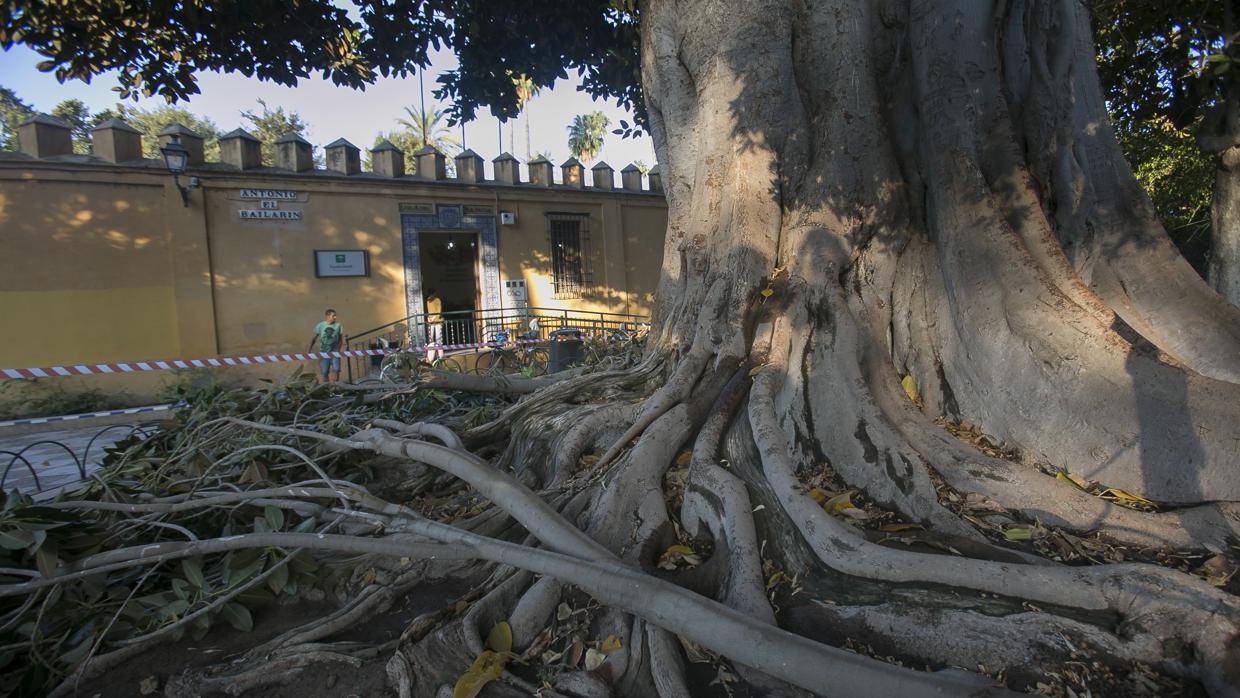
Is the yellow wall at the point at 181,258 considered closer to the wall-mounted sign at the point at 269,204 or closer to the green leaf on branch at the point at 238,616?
the wall-mounted sign at the point at 269,204

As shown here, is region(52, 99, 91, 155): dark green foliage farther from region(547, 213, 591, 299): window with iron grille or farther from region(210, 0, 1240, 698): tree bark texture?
region(210, 0, 1240, 698): tree bark texture

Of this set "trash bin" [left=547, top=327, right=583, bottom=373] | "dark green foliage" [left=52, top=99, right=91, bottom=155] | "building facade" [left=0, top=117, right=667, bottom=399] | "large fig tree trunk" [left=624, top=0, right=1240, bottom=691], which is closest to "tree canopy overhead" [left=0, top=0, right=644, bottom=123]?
"large fig tree trunk" [left=624, top=0, right=1240, bottom=691]

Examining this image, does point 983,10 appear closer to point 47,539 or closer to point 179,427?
point 47,539

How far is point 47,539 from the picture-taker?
2648 millimetres

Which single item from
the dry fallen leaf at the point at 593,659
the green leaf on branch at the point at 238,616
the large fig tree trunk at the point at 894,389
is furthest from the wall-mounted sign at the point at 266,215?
the dry fallen leaf at the point at 593,659

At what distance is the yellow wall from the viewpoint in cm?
980

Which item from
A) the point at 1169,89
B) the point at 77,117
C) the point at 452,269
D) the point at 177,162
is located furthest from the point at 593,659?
the point at 77,117

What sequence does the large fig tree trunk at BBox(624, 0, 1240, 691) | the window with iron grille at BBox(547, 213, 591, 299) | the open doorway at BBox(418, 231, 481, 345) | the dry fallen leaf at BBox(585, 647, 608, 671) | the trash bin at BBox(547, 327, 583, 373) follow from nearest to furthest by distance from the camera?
the dry fallen leaf at BBox(585, 647, 608, 671), the large fig tree trunk at BBox(624, 0, 1240, 691), the trash bin at BBox(547, 327, 583, 373), the open doorway at BBox(418, 231, 481, 345), the window with iron grille at BBox(547, 213, 591, 299)

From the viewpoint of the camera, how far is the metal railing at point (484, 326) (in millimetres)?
12125

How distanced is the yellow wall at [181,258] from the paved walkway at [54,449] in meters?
2.15

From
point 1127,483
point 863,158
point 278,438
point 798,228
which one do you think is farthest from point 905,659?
point 278,438

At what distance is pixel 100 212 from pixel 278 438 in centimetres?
909

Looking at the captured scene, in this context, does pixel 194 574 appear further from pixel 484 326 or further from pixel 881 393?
pixel 484 326

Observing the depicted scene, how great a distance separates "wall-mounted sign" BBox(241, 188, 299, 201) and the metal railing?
2643 millimetres
